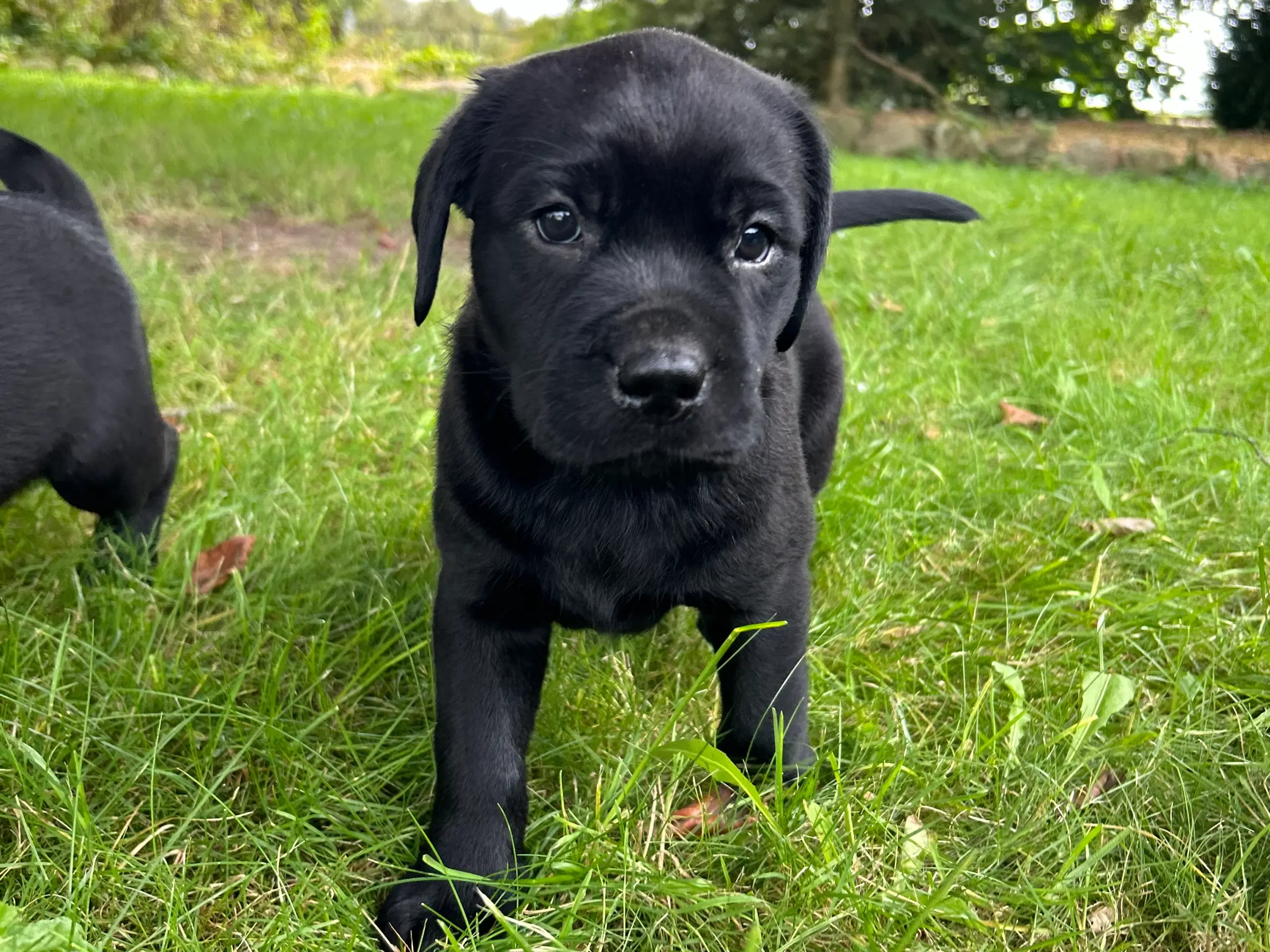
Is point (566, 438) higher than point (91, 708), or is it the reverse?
point (566, 438)

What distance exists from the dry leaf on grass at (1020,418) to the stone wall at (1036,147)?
11.1 m

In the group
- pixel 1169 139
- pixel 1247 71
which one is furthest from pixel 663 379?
pixel 1247 71

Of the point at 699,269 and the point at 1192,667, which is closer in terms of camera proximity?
the point at 699,269

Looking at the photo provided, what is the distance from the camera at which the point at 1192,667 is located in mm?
2033

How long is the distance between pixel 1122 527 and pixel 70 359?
2.43 m

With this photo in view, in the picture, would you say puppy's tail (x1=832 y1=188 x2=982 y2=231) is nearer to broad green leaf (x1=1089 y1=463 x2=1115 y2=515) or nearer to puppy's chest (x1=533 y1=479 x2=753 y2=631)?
broad green leaf (x1=1089 y1=463 x2=1115 y2=515)

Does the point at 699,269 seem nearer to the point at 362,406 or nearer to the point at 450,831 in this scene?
the point at 450,831

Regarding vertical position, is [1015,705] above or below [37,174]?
below

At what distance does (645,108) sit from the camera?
4.83 ft

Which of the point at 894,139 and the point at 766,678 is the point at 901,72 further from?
the point at 766,678

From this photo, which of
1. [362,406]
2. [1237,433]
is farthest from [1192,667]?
[362,406]

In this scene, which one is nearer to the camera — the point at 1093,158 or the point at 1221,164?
the point at 1221,164

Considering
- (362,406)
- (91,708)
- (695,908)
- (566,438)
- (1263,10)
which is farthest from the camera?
(1263,10)

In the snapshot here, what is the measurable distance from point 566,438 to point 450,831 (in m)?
0.64
